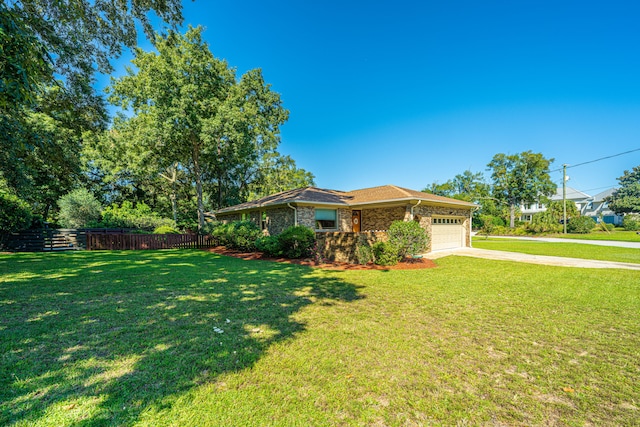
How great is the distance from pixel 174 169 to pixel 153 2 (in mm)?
17965

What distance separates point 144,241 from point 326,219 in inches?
443

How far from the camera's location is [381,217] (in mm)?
14594

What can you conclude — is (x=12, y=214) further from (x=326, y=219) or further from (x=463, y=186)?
(x=463, y=186)

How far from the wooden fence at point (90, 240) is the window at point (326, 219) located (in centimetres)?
793

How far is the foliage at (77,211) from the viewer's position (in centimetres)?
1909

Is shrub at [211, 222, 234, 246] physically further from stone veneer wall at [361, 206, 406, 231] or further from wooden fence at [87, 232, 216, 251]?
stone veneer wall at [361, 206, 406, 231]

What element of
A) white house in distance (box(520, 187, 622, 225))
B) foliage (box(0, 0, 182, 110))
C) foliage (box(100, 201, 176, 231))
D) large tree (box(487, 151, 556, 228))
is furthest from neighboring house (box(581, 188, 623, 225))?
foliage (box(100, 201, 176, 231))

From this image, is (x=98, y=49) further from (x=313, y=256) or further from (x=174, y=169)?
(x=174, y=169)

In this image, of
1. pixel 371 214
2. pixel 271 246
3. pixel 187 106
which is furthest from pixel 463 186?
pixel 271 246

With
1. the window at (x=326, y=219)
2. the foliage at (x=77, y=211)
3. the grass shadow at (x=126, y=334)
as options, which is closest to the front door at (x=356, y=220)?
the window at (x=326, y=219)

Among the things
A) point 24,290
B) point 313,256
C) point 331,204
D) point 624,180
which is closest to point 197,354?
point 24,290

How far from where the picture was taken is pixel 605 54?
12.8m

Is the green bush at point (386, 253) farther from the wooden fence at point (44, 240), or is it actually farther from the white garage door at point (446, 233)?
the wooden fence at point (44, 240)

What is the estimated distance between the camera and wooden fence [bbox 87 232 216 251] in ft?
49.0
